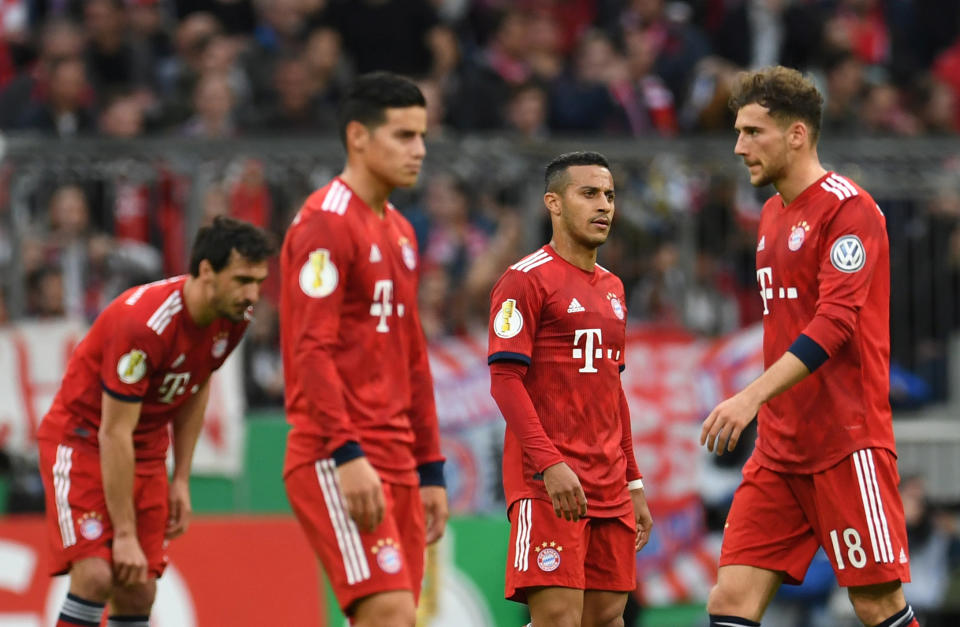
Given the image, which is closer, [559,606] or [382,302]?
[559,606]

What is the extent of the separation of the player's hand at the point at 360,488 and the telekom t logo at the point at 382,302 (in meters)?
0.65

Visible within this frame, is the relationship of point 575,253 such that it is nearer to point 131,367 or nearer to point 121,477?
point 131,367

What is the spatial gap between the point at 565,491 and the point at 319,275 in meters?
1.31

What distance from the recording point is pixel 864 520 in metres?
6.51

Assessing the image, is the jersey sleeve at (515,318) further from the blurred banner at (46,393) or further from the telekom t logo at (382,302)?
the blurred banner at (46,393)

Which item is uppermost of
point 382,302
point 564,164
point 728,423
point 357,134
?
point 357,134

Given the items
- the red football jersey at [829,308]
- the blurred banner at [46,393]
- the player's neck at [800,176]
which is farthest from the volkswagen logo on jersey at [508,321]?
the blurred banner at [46,393]

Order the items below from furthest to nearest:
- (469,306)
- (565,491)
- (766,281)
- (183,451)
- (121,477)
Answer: (469,306)
(183,451)
(121,477)
(766,281)
(565,491)

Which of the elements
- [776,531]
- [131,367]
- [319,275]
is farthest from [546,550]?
[131,367]

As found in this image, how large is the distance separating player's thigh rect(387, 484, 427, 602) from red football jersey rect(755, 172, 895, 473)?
152 centimetres

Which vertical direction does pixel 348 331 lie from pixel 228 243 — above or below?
below

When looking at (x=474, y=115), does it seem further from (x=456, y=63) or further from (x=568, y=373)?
(x=568, y=373)

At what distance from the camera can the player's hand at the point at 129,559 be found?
24.5ft

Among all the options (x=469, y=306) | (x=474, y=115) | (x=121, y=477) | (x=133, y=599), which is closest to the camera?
(x=121, y=477)
